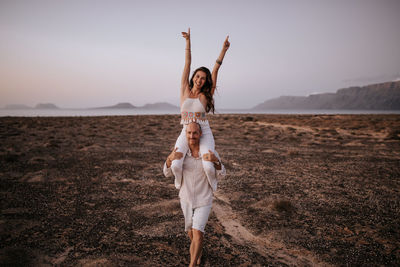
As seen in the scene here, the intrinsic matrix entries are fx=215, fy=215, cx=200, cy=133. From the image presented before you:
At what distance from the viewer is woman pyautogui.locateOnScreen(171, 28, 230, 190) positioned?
252 centimetres

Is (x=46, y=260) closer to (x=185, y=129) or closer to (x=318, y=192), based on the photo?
(x=185, y=129)

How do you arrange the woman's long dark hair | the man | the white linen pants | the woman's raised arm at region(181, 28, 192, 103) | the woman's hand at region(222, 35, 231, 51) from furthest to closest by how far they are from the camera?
the woman's hand at region(222, 35, 231, 51)
the woman's raised arm at region(181, 28, 192, 103)
the woman's long dark hair
the man
the white linen pants

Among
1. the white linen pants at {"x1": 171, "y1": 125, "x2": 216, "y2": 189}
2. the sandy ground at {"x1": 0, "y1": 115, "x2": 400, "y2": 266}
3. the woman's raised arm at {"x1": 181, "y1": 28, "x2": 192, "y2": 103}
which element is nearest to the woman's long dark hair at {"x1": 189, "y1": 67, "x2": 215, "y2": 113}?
the woman's raised arm at {"x1": 181, "y1": 28, "x2": 192, "y2": 103}

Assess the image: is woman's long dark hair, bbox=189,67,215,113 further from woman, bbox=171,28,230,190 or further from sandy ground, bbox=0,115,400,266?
sandy ground, bbox=0,115,400,266

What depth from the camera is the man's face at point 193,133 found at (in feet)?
8.23

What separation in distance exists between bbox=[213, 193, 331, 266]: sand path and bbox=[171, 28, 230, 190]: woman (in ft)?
5.90

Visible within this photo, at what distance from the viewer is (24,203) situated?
480 cm

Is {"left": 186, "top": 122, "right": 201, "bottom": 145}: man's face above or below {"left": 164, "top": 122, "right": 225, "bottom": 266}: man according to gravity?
above

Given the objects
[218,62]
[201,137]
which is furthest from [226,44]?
[201,137]

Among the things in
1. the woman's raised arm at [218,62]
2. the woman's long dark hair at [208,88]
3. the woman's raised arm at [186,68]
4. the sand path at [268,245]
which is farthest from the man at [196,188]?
the sand path at [268,245]

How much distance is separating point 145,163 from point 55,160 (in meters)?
3.72

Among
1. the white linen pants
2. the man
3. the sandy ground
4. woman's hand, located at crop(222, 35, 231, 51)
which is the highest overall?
woman's hand, located at crop(222, 35, 231, 51)

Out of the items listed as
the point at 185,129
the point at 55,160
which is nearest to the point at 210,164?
the point at 185,129

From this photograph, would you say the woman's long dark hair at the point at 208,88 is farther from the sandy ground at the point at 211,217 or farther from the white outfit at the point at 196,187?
the sandy ground at the point at 211,217
